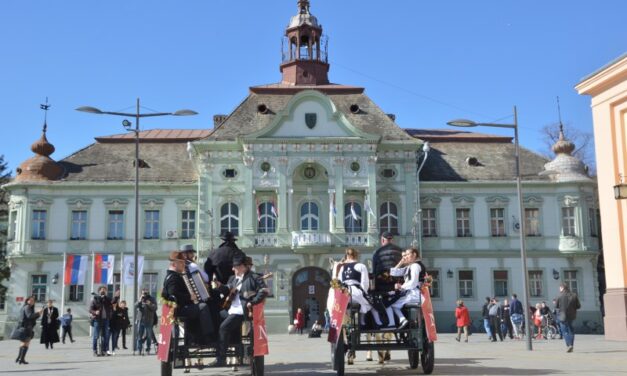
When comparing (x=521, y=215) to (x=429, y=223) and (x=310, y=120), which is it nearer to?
(x=310, y=120)

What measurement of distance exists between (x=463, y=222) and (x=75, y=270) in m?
21.1

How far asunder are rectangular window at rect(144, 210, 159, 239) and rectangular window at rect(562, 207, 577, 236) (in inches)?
899

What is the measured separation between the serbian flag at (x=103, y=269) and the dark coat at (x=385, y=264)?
26.0m

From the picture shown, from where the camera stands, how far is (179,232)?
4178 cm

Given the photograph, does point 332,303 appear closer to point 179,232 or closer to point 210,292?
point 210,292

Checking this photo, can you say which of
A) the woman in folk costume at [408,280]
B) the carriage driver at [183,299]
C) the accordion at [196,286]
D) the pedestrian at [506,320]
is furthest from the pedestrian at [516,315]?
the carriage driver at [183,299]

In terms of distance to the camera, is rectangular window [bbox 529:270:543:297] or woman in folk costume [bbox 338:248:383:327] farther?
rectangular window [bbox 529:270:543:297]

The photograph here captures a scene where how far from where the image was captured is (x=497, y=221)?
4284 cm

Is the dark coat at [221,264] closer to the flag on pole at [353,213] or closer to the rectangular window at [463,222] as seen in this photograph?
the flag on pole at [353,213]

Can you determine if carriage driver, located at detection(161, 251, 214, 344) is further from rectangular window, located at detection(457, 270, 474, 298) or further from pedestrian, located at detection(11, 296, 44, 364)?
rectangular window, located at detection(457, 270, 474, 298)

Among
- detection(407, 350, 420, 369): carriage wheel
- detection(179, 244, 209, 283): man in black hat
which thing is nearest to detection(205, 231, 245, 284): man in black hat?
detection(179, 244, 209, 283): man in black hat

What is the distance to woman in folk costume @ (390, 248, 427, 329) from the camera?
12.2 m

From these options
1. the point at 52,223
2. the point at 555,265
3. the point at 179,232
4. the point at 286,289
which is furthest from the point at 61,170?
the point at 555,265

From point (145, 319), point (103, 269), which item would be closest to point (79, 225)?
point (103, 269)
